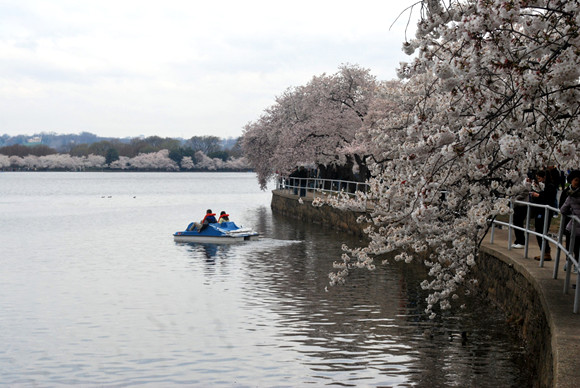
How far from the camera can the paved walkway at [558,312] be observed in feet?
23.3

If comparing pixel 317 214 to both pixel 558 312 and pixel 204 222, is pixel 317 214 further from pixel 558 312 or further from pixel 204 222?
pixel 558 312

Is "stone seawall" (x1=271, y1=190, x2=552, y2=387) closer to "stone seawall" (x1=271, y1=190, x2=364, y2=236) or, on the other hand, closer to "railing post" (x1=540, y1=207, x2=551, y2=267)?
"railing post" (x1=540, y1=207, x2=551, y2=267)

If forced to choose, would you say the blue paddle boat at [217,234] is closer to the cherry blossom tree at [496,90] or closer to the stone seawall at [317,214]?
the stone seawall at [317,214]

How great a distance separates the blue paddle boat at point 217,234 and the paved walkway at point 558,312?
1612 cm

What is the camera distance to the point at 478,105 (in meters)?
7.91

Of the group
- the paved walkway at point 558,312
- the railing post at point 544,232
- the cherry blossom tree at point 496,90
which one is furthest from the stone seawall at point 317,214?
the cherry blossom tree at point 496,90

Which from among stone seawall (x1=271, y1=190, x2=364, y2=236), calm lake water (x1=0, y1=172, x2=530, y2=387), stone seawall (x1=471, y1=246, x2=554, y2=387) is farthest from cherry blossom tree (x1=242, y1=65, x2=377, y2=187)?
stone seawall (x1=471, y1=246, x2=554, y2=387)

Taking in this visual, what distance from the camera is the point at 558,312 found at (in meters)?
9.22

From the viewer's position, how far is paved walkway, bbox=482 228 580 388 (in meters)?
7.09

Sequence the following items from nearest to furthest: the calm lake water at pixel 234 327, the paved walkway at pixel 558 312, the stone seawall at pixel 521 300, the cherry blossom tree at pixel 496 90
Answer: the cherry blossom tree at pixel 496 90 → the paved walkway at pixel 558 312 → the stone seawall at pixel 521 300 → the calm lake water at pixel 234 327

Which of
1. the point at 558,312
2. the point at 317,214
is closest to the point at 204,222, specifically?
the point at 317,214

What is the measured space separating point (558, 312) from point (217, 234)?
70.9 feet

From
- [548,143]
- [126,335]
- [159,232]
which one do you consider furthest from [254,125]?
[548,143]

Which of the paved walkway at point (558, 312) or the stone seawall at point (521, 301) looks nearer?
the paved walkway at point (558, 312)
